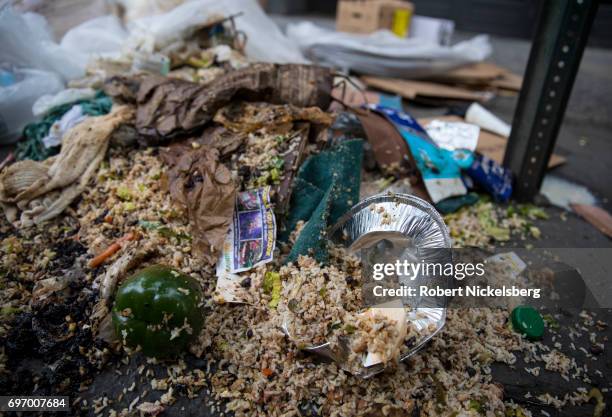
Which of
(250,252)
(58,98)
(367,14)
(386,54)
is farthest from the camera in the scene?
(367,14)

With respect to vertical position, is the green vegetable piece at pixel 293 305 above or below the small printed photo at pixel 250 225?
below

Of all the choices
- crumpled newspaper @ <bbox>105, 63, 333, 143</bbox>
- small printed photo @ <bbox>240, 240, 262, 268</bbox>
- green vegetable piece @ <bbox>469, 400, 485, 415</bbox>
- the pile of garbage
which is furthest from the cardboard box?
green vegetable piece @ <bbox>469, 400, 485, 415</bbox>

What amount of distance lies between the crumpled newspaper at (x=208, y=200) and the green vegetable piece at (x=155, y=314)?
496 millimetres

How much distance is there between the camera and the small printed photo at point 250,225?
7.64 feet

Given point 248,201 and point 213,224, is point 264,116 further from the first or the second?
point 213,224

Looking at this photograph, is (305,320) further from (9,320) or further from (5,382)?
(9,320)

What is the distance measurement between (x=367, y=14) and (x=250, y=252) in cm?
498

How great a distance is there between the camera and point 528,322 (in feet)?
6.98

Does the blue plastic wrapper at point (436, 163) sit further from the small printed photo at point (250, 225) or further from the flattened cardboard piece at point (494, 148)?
the small printed photo at point (250, 225)

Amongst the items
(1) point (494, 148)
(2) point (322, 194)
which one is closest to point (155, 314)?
(2) point (322, 194)

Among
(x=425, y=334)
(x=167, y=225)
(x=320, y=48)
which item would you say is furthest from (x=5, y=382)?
(x=320, y=48)

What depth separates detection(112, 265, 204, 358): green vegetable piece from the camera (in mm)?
1754

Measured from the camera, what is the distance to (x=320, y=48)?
5.32 meters

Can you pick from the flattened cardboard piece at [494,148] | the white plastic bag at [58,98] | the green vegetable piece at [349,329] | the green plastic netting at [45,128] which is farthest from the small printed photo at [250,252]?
the flattened cardboard piece at [494,148]
